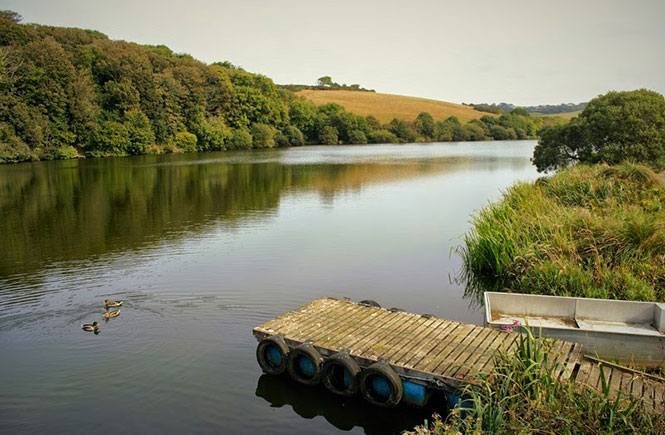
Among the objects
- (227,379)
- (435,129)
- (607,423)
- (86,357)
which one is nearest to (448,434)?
(607,423)

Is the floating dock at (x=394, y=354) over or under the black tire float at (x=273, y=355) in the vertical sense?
over

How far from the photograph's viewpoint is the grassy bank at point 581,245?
1073 cm

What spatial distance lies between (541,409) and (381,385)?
2.56m

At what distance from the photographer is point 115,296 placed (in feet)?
39.9

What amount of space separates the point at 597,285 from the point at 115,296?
10.8 m

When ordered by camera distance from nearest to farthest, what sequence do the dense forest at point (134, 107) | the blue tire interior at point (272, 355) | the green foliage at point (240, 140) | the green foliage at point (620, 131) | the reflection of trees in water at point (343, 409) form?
1. the reflection of trees in water at point (343, 409)
2. the blue tire interior at point (272, 355)
3. the green foliage at point (620, 131)
4. the dense forest at point (134, 107)
5. the green foliage at point (240, 140)

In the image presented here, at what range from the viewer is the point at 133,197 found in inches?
1090

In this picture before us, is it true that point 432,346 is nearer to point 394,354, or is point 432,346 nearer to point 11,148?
point 394,354

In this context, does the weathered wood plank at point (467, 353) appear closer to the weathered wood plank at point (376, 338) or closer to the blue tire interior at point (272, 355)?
the weathered wood plank at point (376, 338)

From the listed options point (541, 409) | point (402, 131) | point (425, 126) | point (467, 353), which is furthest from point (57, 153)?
point (425, 126)

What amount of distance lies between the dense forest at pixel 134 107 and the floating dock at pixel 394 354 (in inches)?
1919

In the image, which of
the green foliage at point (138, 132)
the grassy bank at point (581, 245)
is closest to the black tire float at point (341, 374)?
the grassy bank at point (581, 245)

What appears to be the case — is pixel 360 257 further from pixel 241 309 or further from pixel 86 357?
pixel 86 357

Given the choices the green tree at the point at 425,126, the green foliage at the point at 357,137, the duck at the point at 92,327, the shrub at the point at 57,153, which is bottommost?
the duck at the point at 92,327
